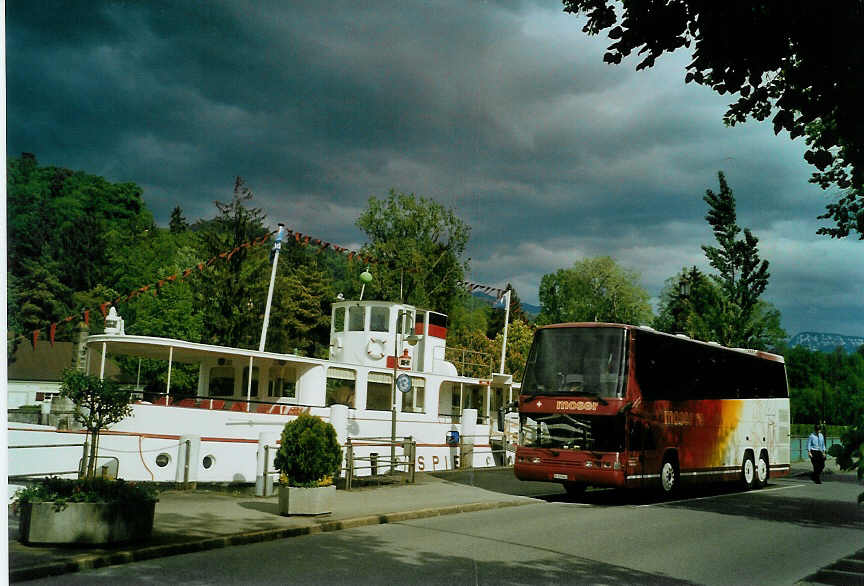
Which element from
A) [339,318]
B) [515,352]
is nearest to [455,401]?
[339,318]

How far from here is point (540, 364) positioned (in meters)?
17.5

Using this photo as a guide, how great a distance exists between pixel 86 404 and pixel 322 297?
43.9 m

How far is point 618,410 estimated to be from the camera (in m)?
16.0

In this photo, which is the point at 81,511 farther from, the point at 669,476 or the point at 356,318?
the point at 356,318

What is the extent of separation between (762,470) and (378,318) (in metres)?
12.7

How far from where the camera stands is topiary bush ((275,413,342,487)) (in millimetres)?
12016

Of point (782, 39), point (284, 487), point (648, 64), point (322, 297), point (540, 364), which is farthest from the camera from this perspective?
point (322, 297)

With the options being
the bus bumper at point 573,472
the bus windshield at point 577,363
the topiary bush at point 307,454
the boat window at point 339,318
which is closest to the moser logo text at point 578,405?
the bus windshield at point 577,363

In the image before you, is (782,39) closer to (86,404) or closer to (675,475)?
(86,404)

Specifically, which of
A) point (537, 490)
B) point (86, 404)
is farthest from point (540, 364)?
point (86, 404)

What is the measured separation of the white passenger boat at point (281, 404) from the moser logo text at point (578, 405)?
5.54 m

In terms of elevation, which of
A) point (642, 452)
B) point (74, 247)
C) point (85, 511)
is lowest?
point (85, 511)

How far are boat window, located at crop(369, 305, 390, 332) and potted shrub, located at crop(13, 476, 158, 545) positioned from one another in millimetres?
16266

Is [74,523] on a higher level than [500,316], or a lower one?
lower
